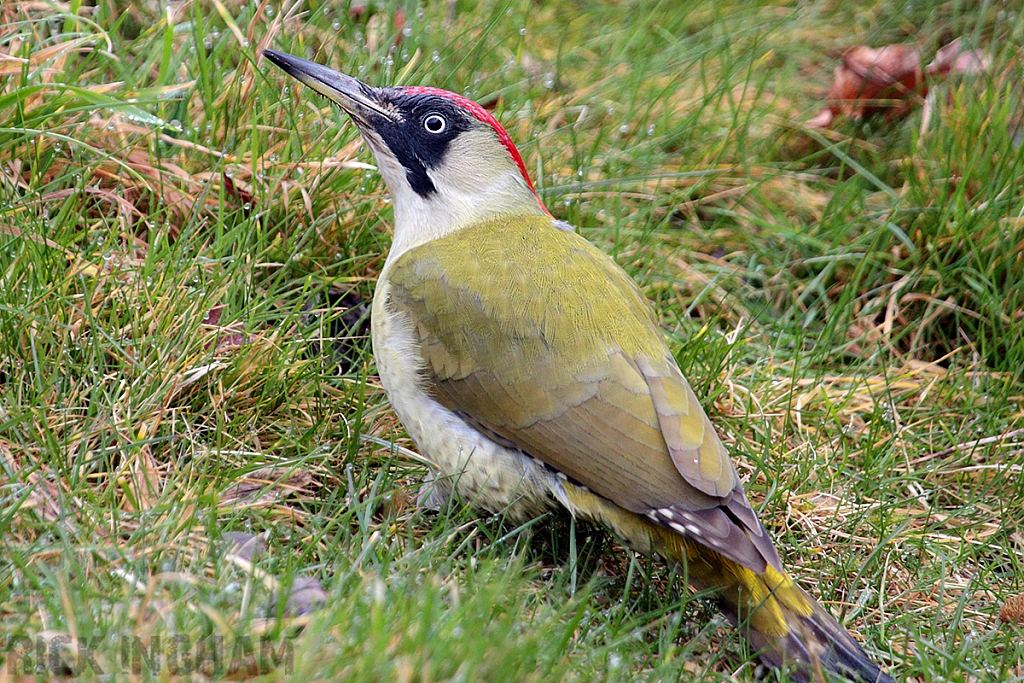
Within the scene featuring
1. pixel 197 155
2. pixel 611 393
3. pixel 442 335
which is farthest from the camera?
pixel 197 155

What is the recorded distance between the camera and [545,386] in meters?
2.79

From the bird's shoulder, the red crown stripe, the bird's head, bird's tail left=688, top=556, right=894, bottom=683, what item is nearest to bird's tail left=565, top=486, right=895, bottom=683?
bird's tail left=688, top=556, right=894, bottom=683

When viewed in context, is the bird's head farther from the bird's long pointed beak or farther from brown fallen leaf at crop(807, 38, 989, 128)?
brown fallen leaf at crop(807, 38, 989, 128)

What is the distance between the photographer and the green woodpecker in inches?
103

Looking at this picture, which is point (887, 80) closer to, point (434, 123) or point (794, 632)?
point (434, 123)

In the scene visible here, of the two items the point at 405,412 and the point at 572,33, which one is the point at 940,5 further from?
the point at 405,412

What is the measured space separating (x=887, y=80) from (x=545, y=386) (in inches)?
107

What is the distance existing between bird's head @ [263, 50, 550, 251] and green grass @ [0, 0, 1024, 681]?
308 mm

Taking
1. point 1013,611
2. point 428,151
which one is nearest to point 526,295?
point 428,151

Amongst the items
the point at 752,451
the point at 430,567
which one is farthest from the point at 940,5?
the point at 430,567

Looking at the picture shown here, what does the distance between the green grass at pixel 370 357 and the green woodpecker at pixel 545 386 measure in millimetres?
141

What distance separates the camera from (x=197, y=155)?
360 centimetres

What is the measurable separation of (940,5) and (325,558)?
3943mm

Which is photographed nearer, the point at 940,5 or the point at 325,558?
the point at 325,558
